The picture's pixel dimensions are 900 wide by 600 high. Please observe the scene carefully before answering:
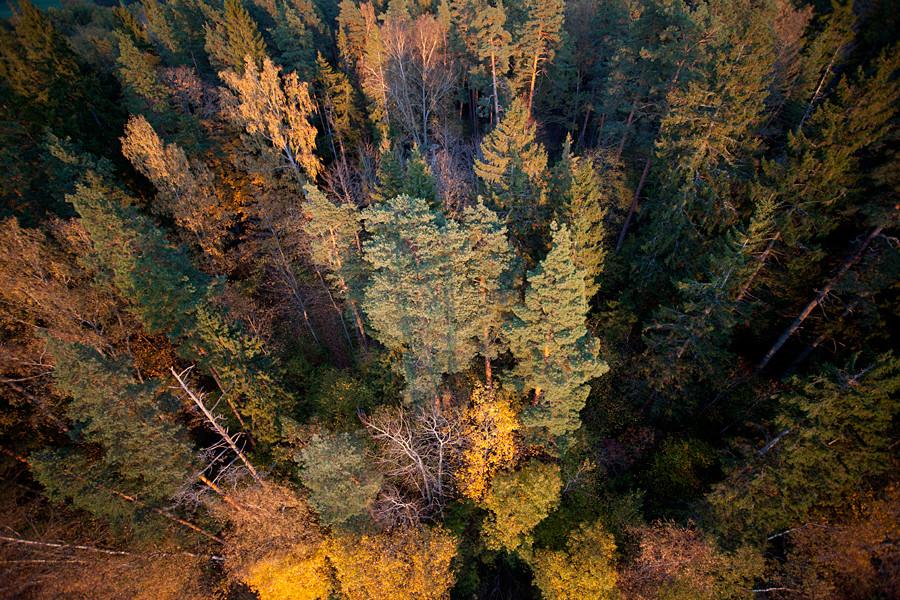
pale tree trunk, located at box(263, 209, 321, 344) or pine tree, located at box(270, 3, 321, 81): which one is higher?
pine tree, located at box(270, 3, 321, 81)

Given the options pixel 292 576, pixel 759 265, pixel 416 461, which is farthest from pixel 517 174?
pixel 292 576

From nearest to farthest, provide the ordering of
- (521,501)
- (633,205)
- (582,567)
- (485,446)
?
(582,567) → (521,501) → (485,446) → (633,205)

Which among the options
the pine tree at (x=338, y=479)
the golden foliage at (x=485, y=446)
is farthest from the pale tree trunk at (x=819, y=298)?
the pine tree at (x=338, y=479)

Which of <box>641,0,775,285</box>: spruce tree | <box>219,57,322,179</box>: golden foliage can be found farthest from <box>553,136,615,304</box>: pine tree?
<box>219,57,322,179</box>: golden foliage

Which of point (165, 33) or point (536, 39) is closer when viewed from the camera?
point (536, 39)

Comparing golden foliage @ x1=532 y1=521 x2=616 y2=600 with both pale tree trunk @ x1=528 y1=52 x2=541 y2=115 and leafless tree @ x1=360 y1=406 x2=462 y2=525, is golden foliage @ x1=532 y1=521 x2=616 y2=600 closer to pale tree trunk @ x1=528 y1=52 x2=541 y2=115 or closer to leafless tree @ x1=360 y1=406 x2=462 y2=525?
leafless tree @ x1=360 y1=406 x2=462 y2=525

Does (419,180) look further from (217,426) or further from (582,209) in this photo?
(217,426)

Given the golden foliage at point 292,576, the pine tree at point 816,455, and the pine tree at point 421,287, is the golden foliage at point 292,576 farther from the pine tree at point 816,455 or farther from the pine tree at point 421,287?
the pine tree at point 816,455

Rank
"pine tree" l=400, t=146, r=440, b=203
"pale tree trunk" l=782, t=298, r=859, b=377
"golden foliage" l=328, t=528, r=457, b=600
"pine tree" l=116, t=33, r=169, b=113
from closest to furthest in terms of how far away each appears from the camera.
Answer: "pale tree trunk" l=782, t=298, r=859, b=377
"golden foliage" l=328, t=528, r=457, b=600
"pine tree" l=400, t=146, r=440, b=203
"pine tree" l=116, t=33, r=169, b=113
